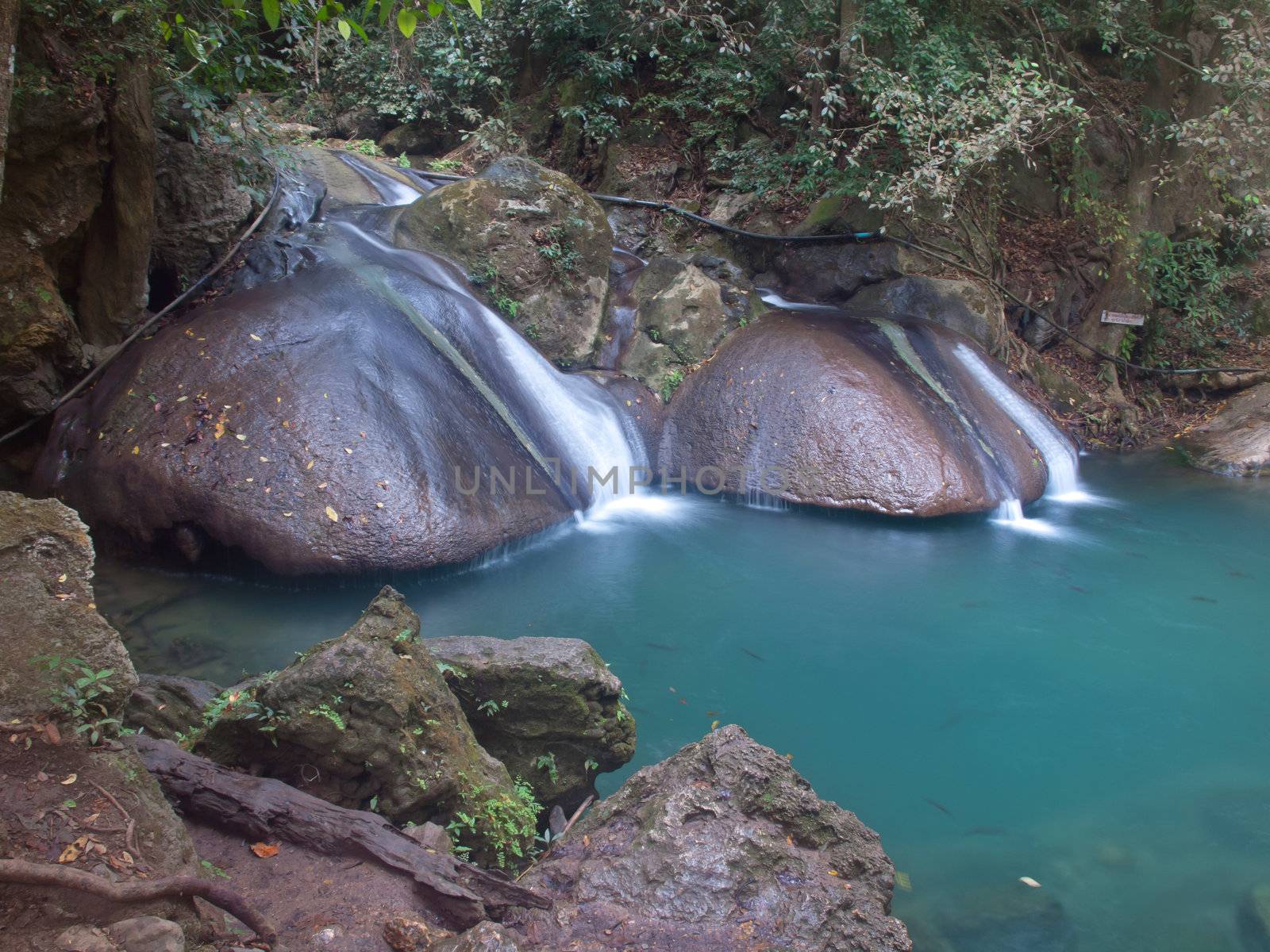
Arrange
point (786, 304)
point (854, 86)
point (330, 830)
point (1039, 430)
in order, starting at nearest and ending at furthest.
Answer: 1. point (330, 830)
2. point (1039, 430)
3. point (786, 304)
4. point (854, 86)

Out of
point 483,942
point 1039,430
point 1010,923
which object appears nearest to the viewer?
point 483,942

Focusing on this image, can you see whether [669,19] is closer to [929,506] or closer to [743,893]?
[929,506]

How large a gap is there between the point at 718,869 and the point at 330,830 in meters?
1.14

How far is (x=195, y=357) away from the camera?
6164mm

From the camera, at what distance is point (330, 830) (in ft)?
8.23

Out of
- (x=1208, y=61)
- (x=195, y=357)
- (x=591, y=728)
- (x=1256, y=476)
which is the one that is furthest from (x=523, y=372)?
(x=1208, y=61)

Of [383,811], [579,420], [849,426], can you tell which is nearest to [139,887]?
[383,811]

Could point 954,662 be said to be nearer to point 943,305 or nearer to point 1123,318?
point 943,305

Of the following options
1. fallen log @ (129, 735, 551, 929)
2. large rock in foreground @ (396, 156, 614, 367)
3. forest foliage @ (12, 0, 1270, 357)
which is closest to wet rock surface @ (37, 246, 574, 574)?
forest foliage @ (12, 0, 1270, 357)

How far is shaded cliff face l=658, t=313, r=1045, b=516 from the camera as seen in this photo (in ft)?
24.9

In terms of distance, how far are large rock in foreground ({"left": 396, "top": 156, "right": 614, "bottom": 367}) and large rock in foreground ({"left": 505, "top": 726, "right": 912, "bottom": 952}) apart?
21.4 feet

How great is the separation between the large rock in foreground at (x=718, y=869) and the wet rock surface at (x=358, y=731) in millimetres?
503

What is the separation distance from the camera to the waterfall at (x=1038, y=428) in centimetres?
881

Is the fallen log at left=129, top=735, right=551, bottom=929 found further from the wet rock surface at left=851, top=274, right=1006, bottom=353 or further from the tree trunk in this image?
the wet rock surface at left=851, top=274, right=1006, bottom=353
